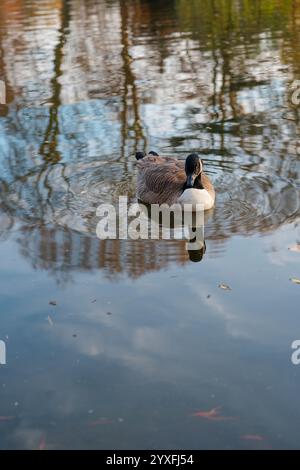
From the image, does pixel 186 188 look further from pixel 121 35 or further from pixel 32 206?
pixel 121 35

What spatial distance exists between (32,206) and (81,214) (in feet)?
2.61

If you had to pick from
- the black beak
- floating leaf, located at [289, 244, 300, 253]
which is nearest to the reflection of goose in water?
the black beak

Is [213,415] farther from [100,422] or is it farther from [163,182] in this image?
[163,182]

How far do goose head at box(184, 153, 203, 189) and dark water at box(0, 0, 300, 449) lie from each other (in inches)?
16.6

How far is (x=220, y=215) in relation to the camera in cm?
901

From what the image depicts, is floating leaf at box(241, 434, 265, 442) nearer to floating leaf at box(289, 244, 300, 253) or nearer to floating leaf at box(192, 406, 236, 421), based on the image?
floating leaf at box(192, 406, 236, 421)

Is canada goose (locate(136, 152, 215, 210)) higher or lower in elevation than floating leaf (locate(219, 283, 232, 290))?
higher

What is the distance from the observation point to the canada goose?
9.14 metres

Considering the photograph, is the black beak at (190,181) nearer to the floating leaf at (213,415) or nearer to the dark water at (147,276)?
the dark water at (147,276)

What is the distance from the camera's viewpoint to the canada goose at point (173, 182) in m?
9.14

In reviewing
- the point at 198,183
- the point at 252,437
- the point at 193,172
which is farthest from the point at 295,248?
the point at 252,437

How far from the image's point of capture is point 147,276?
7.47 m

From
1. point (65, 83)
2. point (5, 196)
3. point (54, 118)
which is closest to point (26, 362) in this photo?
point (5, 196)

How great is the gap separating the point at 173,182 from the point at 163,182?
0.13 m
